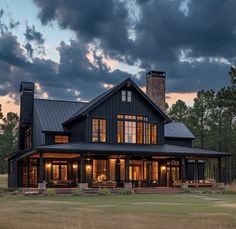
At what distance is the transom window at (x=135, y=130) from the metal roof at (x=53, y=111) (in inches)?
228

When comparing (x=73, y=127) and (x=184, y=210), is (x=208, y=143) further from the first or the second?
(x=184, y=210)

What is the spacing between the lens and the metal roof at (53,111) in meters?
44.1

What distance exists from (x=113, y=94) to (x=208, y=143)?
40.3 m

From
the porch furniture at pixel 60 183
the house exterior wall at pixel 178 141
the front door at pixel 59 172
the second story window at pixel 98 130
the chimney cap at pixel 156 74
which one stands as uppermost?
the chimney cap at pixel 156 74

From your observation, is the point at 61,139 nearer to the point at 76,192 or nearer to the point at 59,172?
the point at 59,172

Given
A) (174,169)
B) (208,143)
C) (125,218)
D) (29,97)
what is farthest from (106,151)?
(208,143)

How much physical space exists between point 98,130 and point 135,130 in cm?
387

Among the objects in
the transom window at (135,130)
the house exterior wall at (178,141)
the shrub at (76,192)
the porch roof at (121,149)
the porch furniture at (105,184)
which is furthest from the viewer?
the house exterior wall at (178,141)

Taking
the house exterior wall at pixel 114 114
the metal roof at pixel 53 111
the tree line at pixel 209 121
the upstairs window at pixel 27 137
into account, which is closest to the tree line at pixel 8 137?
the tree line at pixel 209 121

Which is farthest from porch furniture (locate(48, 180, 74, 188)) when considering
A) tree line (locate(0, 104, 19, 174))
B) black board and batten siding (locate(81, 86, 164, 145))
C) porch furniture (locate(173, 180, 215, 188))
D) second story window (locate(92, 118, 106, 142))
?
tree line (locate(0, 104, 19, 174))

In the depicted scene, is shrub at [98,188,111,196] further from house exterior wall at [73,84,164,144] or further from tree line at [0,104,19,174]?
tree line at [0,104,19,174]

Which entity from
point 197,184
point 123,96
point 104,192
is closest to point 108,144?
point 123,96

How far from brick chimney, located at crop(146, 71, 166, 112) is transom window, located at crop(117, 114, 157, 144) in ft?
25.2

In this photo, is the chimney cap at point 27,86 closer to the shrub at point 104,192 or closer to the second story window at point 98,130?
the second story window at point 98,130
